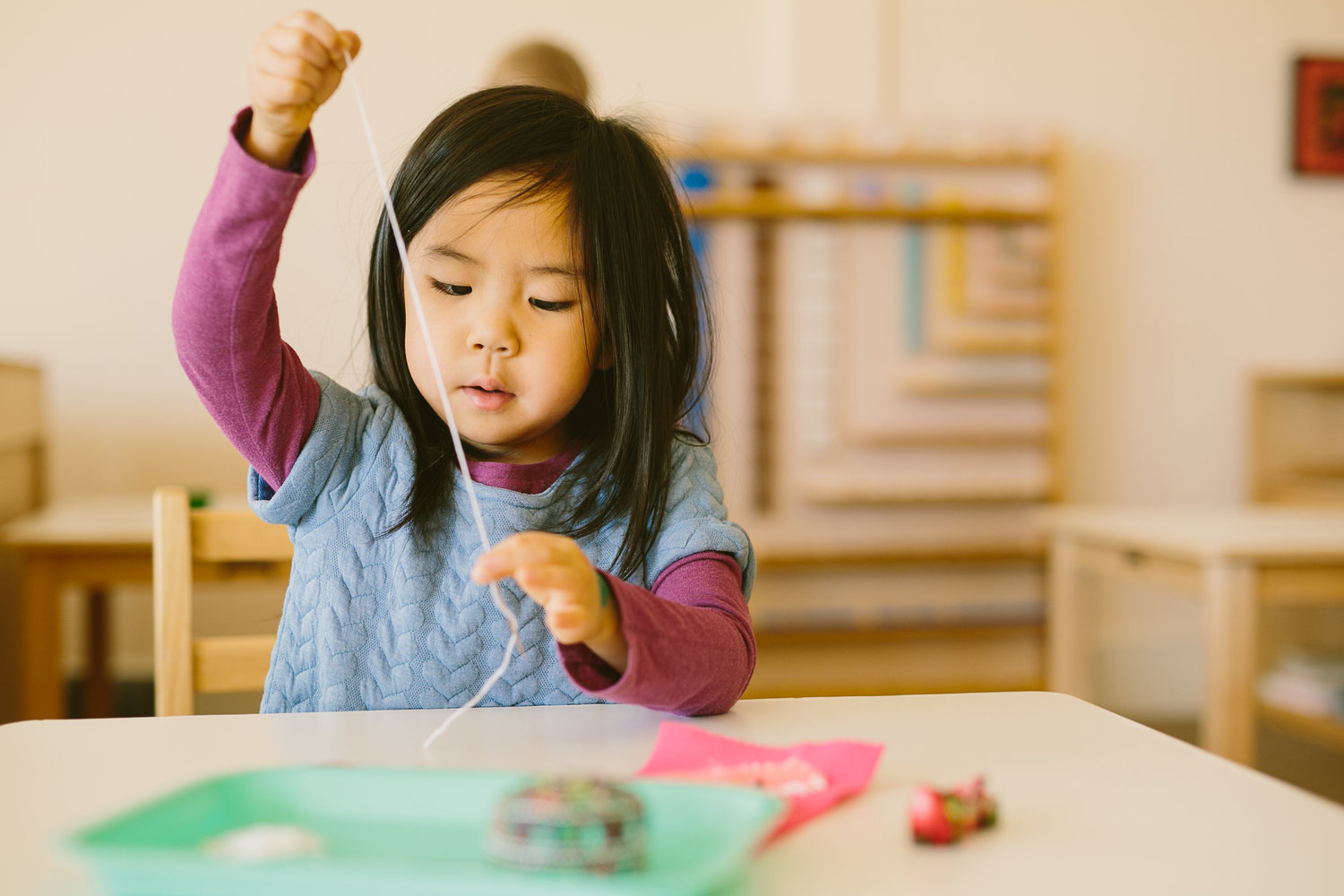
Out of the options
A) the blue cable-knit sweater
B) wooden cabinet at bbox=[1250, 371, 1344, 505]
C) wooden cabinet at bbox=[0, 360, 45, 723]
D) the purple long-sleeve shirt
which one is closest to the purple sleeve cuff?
the purple long-sleeve shirt

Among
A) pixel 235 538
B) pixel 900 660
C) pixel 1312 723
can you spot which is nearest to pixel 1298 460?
pixel 900 660

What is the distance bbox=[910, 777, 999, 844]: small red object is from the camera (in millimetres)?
445

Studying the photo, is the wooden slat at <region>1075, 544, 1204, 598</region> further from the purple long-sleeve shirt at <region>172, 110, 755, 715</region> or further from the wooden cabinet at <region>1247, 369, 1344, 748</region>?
the purple long-sleeve shirt at <region>172, 110, 755, 715</region>

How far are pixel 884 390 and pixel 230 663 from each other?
2.37 meters

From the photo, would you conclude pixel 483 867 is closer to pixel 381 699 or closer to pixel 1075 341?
pixel 381 699

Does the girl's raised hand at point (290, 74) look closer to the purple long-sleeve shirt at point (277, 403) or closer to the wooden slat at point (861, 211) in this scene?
the purple long-sleeve shirt at point (277, 403)

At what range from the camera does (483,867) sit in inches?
15.1

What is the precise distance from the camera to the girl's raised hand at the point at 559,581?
0.51 metres

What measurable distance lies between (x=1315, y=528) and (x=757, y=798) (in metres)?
1.93

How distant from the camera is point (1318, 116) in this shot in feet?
10.6

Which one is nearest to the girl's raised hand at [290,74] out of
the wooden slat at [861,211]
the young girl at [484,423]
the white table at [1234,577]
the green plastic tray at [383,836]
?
the young girl at [484,423]

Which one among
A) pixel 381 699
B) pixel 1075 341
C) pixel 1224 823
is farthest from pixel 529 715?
pixel 1075 341

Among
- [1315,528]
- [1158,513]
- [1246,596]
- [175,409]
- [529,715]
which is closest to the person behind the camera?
[529,715]

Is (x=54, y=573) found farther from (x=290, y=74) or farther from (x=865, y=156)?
(x=865, y=156)
